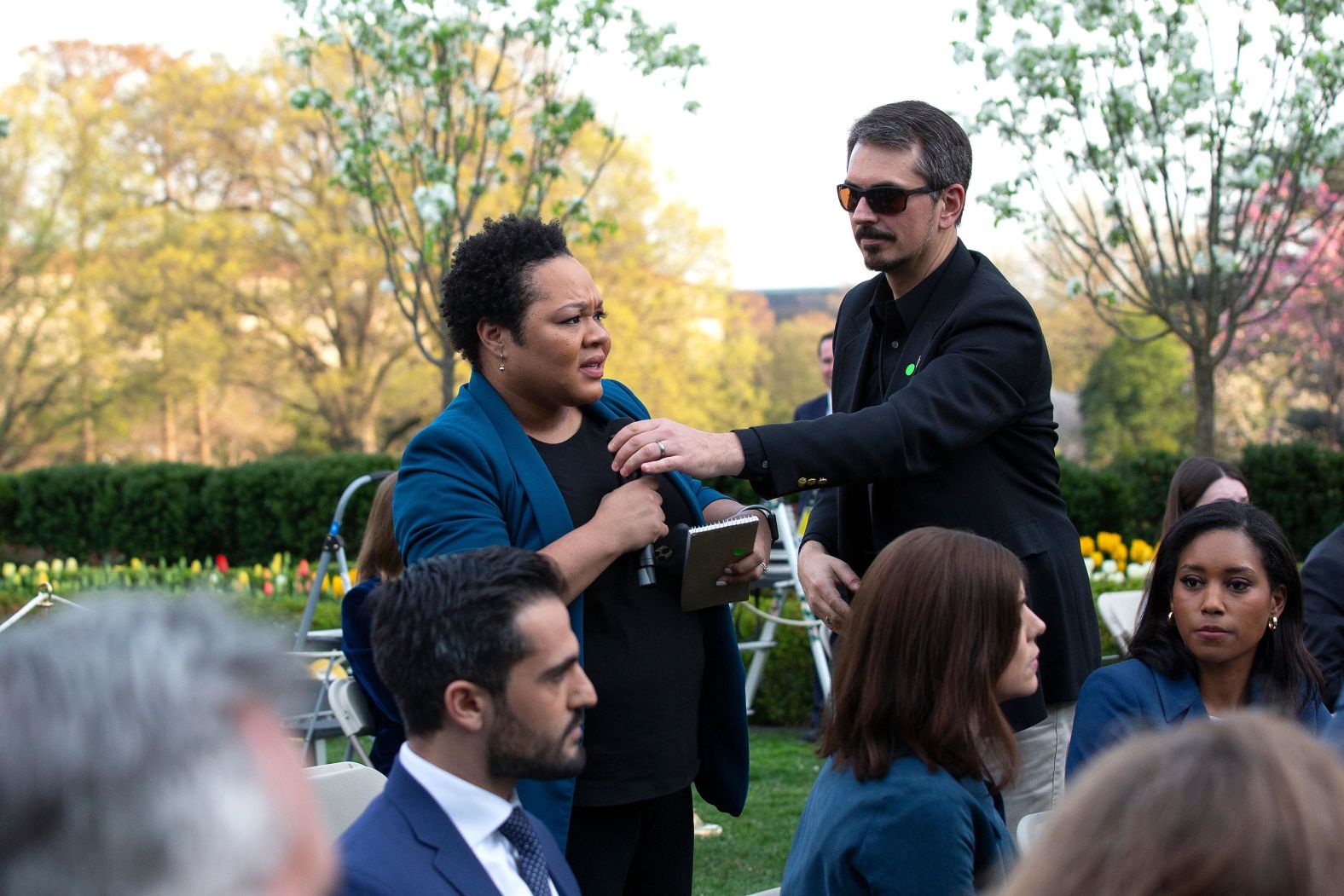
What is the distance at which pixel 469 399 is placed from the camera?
9.57 feet

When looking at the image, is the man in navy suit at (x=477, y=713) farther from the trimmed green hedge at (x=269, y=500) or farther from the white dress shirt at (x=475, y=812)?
the trimmed green hedge at (x=269, y=500)

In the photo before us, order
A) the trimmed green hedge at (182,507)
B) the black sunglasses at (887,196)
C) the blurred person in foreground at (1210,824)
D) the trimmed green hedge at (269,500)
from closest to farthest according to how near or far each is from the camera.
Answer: the blurred person in foreground at (1210,824) < the black sunglasses at (887,196) < the trimmed green hedge at (269,500) < the trimmed green hedge at (182,507)

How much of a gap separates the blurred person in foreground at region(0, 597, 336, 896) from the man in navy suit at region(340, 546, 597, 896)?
4.15ft

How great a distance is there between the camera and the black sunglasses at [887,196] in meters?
2.91

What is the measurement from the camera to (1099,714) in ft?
10.6

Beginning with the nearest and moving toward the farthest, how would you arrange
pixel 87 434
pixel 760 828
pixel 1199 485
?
pixel 1199 485
pixel 760 828
pixel 87 434

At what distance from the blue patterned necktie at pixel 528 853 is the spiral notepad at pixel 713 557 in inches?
26.3

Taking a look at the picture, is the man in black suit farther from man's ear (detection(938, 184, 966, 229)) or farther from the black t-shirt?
the black t-shirt

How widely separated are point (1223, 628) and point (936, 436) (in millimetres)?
1232

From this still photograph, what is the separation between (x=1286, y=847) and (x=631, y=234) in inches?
1006

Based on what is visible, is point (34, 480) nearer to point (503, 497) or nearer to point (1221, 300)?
point (1221, 300)

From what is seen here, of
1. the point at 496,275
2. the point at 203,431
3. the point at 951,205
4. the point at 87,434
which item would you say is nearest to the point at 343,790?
the point at 496,275

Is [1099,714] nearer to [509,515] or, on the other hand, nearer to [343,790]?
[509,515]

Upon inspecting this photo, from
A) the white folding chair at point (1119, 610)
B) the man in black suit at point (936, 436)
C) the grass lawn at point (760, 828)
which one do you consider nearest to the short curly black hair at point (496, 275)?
the man in black suit at point (936, 436)
